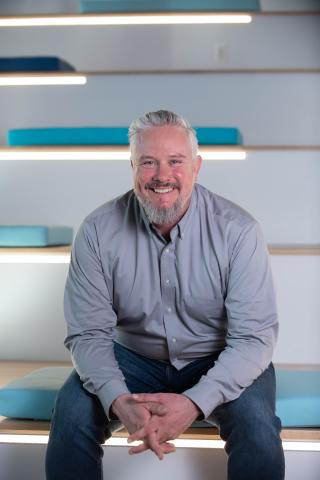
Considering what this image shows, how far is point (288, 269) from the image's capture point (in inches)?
89.7

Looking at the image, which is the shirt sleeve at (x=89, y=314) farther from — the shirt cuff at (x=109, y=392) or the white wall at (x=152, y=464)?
the white wall at (x=152, y=464)

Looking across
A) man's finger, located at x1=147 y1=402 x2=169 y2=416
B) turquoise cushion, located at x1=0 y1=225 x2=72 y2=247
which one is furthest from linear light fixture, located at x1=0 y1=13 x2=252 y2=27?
man's finger, located at x1=147 y1=402 x2=169 y2=416

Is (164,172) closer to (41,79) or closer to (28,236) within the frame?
(28,236)

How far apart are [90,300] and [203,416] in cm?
35

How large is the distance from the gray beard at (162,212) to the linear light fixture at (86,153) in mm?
565

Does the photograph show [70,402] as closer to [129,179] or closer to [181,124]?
[181,124]

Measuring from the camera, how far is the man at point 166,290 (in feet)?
5.58

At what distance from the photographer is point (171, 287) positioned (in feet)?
5.92

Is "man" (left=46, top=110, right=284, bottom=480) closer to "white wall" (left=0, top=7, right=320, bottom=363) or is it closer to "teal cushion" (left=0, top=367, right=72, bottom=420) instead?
"teal cushion" (left=0, top=367, right=72, bottom=420)

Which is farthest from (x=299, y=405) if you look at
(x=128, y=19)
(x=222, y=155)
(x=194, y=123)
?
(x=128, y=19)

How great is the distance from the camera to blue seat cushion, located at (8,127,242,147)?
2357 mm

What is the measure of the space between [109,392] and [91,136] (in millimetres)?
984

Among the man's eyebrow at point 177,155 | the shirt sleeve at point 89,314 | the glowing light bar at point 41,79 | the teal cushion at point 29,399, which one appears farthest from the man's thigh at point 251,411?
the glowing light bar at point 41,79

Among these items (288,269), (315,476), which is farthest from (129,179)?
(315,476)
